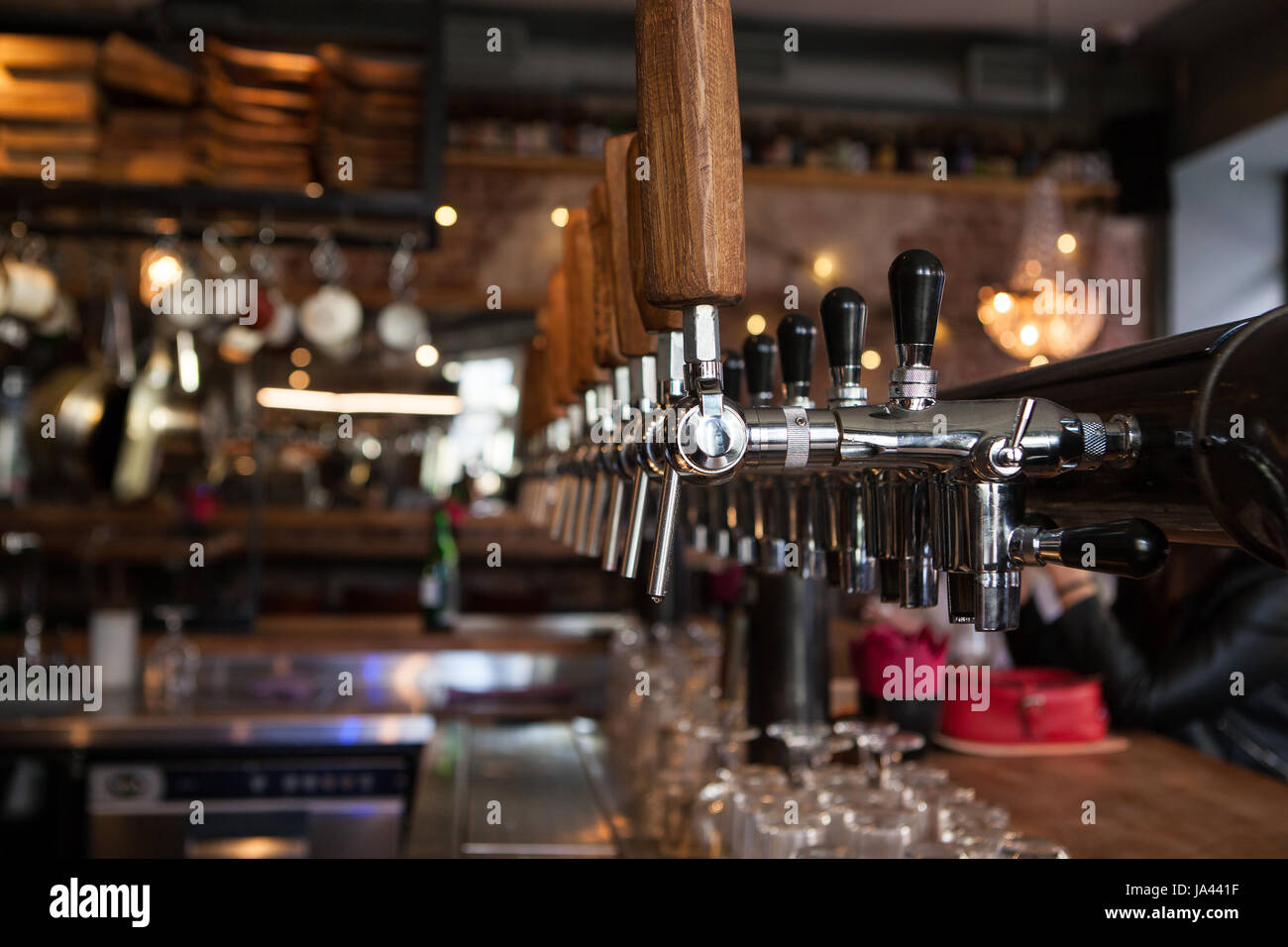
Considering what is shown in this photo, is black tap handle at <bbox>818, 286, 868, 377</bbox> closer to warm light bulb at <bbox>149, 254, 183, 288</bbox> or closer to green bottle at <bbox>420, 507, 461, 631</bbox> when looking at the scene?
warm light bulb at <bbox>149, 254, 183, 288</bbox>

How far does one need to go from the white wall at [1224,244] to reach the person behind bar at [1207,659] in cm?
376

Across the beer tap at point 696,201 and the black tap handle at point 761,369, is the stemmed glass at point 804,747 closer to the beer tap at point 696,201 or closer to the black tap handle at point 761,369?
the black tap handle at point 761,369

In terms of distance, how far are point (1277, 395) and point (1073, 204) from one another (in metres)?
5.87

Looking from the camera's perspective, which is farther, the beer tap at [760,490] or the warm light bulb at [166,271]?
the warm light bulb at [166,271]

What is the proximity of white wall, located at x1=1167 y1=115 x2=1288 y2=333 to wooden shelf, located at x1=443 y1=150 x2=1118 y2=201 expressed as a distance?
1.40 ft

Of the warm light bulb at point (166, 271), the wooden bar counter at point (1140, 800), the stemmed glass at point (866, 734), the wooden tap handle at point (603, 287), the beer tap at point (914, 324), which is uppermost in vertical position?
the warm light bulb at point (166, 271)

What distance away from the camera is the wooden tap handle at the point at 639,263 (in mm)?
850

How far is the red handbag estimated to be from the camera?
2.00m

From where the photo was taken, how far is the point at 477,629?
3.96 meters

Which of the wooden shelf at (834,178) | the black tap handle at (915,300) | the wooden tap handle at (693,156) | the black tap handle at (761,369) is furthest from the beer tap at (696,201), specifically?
the wooden shelf at (834,178)

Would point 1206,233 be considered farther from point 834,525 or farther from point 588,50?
point 834,525

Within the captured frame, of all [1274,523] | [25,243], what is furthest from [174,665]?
[1274,523]

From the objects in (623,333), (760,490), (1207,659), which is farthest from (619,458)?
(1207,659)

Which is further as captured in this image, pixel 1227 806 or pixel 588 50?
pixel 588 50
